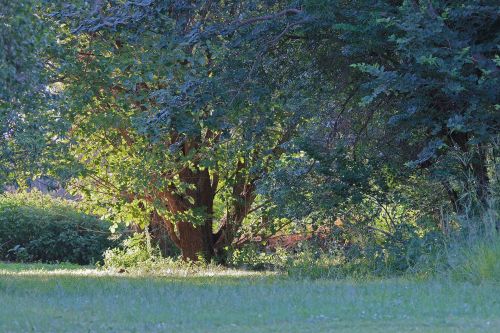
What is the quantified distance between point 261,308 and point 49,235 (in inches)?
782

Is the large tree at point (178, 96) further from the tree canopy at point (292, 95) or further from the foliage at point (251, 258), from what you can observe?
the foliage at point (251, 258)

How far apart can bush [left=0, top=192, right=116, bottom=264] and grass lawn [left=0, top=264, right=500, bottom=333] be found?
54.0 ft

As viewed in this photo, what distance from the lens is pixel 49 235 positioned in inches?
1073

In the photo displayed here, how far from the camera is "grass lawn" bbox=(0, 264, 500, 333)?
752cm

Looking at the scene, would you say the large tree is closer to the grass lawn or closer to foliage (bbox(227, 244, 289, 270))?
foliage (bbox(227, 244, 289, 270))

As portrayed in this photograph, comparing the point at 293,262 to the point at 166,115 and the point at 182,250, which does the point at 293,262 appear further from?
the point at 182,250

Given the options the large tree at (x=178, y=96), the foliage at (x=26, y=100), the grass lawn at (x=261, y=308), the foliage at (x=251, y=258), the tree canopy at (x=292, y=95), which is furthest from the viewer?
the foliage at (x=251, y=258)

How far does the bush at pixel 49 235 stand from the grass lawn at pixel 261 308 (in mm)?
16471

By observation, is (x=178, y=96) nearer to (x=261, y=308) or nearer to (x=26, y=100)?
(x=26, y=100)

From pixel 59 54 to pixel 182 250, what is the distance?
7.97 metres

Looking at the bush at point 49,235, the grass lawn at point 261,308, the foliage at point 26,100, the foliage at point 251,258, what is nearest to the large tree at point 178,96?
the foliage at point 26,100

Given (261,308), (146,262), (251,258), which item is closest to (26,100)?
(261,308)

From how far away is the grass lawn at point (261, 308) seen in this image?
7516mm

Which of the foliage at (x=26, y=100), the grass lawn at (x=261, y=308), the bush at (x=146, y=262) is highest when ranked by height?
the foliage at (x=26, y=100)
